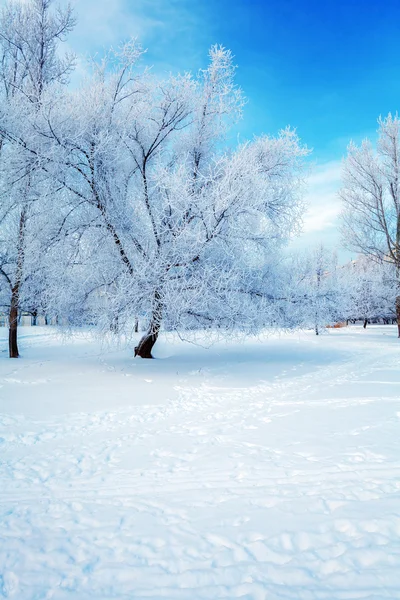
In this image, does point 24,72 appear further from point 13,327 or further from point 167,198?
point 13,327

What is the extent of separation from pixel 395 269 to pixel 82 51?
61.0 ft

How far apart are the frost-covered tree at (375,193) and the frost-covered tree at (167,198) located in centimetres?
1217

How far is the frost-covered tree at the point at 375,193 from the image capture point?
1995 cm

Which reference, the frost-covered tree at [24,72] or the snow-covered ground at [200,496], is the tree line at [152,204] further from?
the snow-covered ground at [200,496]

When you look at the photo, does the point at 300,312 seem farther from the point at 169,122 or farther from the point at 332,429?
the point at 169,122

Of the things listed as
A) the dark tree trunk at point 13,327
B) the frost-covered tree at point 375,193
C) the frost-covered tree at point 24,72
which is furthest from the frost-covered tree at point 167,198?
the frost-covered tree at point 375,193

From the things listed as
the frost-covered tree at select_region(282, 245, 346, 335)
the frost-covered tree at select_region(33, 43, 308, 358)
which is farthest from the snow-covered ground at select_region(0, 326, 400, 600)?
the frost-covered tree at select_region(282, 245, 346, 335)

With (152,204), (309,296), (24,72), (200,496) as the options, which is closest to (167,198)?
(152,204)

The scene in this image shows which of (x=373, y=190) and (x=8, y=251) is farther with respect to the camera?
(x=373, y=190)

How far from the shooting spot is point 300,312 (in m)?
10.0

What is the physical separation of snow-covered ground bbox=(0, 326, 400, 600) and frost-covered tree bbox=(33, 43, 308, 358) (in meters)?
2.70

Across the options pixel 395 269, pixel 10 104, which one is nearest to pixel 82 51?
pixel 10 104

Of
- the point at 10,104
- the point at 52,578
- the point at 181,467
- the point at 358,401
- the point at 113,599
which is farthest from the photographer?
the point at 10,104

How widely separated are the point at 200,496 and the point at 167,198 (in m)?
7.06
